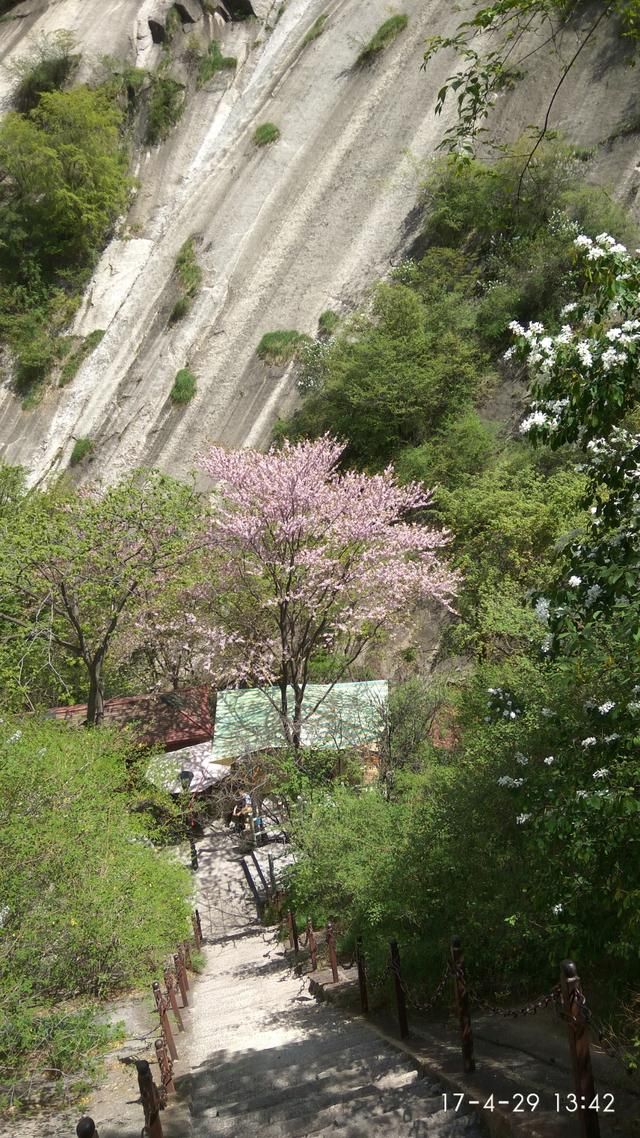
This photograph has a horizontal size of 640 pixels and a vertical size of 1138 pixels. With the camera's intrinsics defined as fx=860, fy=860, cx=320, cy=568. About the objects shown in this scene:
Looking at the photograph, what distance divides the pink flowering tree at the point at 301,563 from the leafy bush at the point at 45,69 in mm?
28321

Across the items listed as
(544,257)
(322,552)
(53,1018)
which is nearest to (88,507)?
(322,552)

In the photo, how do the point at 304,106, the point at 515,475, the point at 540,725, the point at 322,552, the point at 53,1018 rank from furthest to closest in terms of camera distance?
the point at 304,106 → the point at 515,475 → the point at 322,552 → the point at 540,725 → the point at 53,1018

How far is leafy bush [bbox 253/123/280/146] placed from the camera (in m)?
32.3

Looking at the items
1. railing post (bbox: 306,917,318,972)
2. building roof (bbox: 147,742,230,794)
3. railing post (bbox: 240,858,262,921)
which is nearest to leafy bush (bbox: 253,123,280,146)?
building roof (bbox: 147,742,230,794)

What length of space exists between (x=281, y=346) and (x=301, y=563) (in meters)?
13.8

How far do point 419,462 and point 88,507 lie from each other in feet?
26.3

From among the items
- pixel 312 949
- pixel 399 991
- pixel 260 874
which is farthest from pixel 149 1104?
pixel 260 874

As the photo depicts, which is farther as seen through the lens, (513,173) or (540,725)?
(513,173)

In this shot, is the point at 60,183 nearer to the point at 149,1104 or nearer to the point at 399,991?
the point at 399,991

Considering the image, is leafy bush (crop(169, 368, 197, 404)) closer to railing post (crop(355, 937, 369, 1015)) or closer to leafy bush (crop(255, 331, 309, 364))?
leafy bush (crop(255, 331, 309, 364))

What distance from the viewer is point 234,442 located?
26.1 meters

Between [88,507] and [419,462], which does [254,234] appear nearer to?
[419,462]

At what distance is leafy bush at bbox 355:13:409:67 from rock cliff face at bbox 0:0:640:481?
313 millimetres

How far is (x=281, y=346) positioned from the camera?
2720 cm
